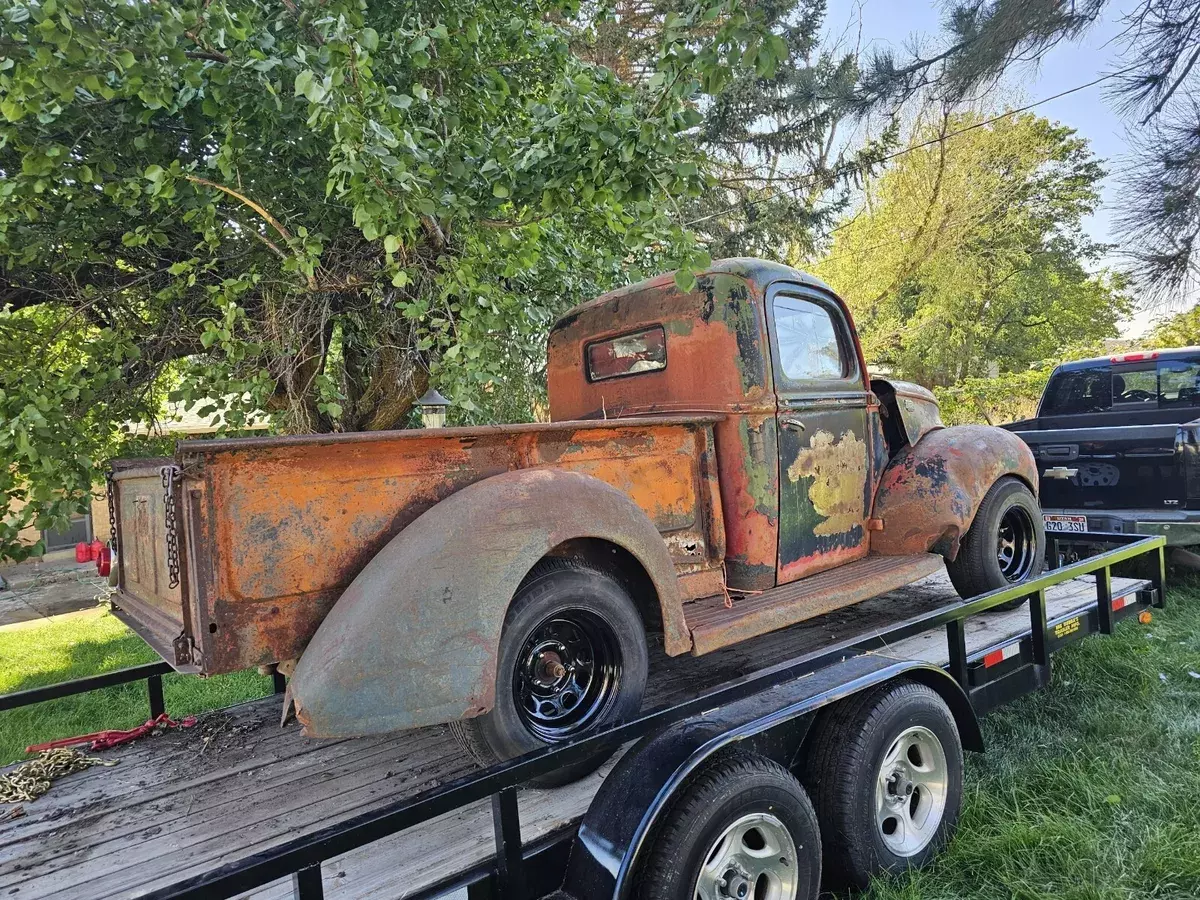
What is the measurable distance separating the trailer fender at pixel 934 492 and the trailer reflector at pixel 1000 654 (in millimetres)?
716

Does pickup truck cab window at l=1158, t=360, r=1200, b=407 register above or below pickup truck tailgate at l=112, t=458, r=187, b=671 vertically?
above

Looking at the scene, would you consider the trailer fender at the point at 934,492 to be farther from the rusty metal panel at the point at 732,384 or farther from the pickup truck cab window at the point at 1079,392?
the pickup truck cab window at the point at 1079,392

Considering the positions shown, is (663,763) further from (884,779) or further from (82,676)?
(82,676)

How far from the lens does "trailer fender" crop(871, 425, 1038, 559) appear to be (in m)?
3.94

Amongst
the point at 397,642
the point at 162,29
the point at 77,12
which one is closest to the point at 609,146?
the point at 162,29

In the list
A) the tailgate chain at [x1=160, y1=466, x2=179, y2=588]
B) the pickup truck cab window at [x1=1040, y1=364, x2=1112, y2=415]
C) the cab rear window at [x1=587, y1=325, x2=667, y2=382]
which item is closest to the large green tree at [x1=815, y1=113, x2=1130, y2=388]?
the pickup truck cab window at [x1=1040, y1=364, x2=1112, y2=415]

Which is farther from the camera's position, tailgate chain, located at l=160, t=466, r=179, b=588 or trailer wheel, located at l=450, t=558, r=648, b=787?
trailer wheel, located at l=450, t=558, r=648, b=787

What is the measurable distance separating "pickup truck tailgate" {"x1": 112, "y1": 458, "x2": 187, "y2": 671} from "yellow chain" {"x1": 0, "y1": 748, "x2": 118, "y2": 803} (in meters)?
0.52

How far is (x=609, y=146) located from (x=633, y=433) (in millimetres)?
1286

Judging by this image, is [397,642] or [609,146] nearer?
[397,642]

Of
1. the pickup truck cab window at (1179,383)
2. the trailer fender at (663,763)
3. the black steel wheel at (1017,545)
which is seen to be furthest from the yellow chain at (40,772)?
the pickup truck cab window at (1179,383)

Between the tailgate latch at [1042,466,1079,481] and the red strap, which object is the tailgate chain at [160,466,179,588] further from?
the tailgate latch at [1042,466,1079,481]

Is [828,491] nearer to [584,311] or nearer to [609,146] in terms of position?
[584,311]

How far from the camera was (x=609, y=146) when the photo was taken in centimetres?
323
